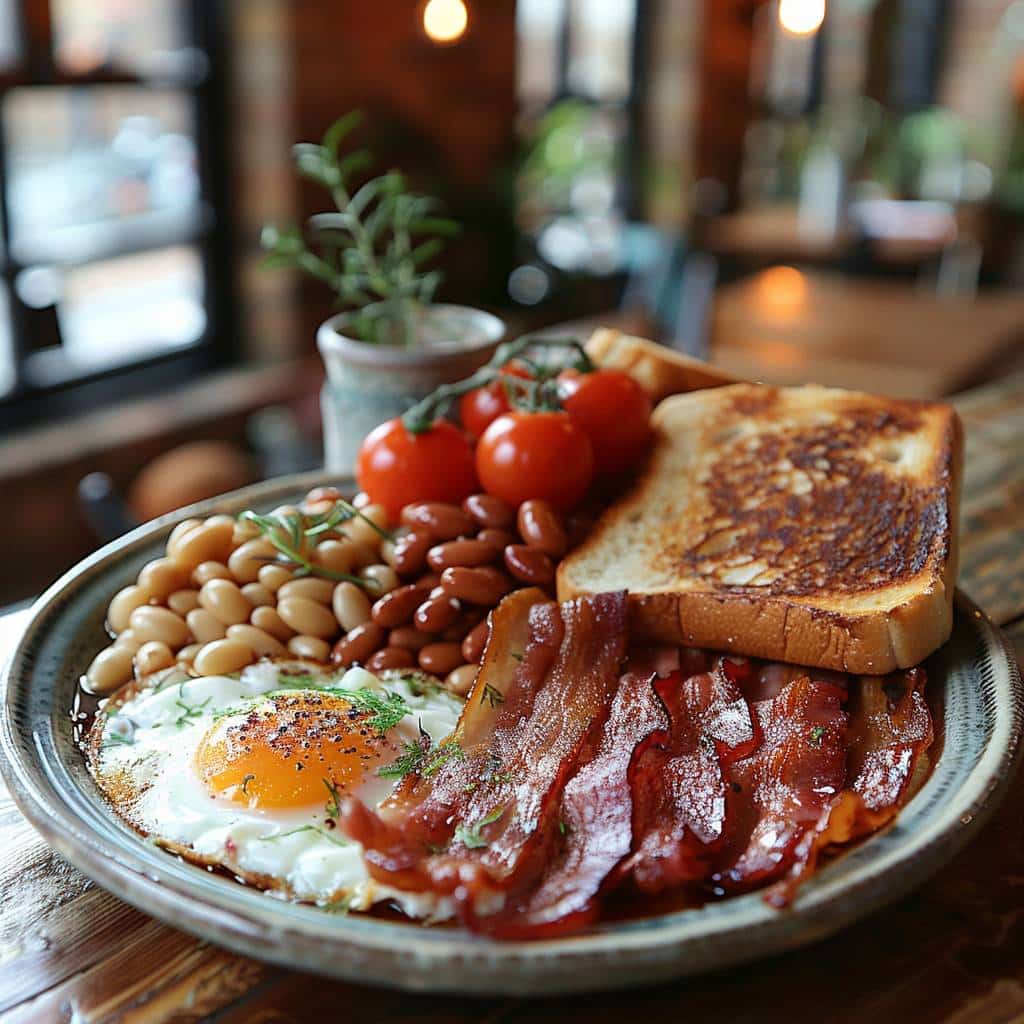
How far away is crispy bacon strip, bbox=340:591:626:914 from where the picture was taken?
974 mm

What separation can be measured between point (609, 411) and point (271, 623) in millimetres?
612

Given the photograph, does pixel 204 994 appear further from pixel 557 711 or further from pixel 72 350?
pixel 72 350

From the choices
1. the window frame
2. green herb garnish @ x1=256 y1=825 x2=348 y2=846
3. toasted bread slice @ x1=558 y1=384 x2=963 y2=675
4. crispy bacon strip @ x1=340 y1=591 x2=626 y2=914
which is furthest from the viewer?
the window frame

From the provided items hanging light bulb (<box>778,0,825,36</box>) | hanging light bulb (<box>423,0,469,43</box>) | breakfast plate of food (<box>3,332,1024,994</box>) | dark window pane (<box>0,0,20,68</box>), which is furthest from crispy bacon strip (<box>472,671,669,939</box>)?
dark window pane (<box>0,0,20,68</box>)

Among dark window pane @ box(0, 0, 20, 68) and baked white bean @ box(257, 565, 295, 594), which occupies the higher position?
dark window pane @ box(0, 0, 20, 68)

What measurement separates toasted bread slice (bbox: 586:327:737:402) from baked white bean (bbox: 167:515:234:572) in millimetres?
719

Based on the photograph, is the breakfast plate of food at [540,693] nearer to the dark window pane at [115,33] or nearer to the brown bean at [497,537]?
the brown bean at [497,537]

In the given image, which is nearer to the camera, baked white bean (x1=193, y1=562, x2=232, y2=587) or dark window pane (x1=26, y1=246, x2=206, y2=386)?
baked white bean (x1=193, y1=562, x2=232, y2=587)

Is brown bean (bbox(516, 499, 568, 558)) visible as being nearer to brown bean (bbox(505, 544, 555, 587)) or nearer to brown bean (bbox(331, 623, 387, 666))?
brown bean (bbox(505, 544, 555, 587))

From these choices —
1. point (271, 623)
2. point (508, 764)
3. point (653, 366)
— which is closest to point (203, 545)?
point (271, 623)

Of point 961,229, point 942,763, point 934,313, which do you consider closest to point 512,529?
point 942,763

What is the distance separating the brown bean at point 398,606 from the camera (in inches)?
55.4

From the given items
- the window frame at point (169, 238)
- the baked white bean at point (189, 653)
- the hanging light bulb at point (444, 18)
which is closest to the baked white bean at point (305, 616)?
the baked white bean at point (189, 653)

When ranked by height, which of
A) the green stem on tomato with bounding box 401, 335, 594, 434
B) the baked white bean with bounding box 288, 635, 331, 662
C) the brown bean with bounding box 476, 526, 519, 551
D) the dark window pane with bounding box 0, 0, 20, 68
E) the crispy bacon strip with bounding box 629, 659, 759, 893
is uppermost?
the dark window pane with bounding box 0, 0, 20, 68
